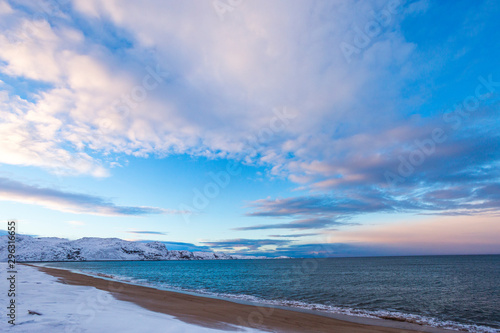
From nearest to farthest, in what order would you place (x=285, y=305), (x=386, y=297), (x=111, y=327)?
(x=111, y=327) < (x=285, y=305) < (x=386, y=297)

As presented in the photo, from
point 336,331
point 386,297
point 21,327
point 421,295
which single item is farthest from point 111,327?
point 421,295

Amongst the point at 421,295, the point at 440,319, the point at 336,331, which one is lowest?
the point at 421,295

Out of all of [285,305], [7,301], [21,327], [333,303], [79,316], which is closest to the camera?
[21,327]

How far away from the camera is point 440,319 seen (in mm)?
21703

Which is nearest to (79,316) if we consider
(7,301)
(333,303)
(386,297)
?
(7,301)

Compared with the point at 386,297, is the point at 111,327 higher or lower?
higher

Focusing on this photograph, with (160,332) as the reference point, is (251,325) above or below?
below

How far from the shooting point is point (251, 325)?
16.0 m

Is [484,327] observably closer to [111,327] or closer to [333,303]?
[333,303]

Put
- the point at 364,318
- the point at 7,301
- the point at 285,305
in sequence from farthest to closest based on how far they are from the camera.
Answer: the point at 285,305, the point at 364,318, the point at 7,301

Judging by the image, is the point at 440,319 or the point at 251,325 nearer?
the point at 251,325

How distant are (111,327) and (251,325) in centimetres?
881

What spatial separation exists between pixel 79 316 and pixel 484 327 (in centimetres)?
2740

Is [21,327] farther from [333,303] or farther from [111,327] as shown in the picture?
[333,303]
